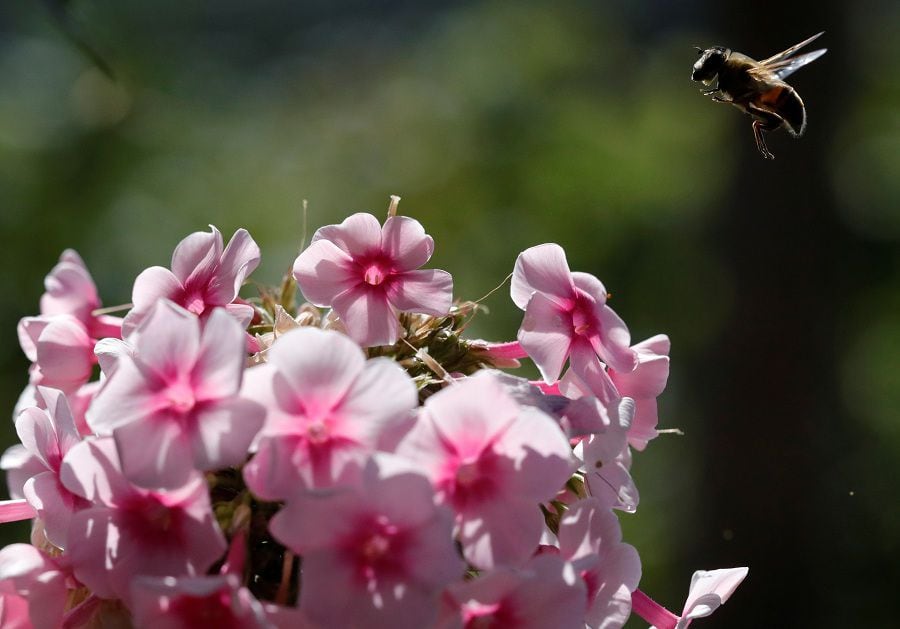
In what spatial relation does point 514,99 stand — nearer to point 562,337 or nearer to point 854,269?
point 854,269

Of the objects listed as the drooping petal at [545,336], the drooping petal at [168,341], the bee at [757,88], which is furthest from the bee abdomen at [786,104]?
the drooping petal at [168,341]

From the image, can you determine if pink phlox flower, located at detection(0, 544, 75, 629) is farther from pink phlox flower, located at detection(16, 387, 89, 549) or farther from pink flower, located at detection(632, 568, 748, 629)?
pink flower, located at detection(632, 568, 748, 629)

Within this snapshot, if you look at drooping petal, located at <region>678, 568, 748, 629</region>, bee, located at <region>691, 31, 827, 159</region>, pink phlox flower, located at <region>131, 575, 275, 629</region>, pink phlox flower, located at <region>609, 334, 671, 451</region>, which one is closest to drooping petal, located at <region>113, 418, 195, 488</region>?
pink phlox flower, located at <region>131, 575, 275, 629</region>

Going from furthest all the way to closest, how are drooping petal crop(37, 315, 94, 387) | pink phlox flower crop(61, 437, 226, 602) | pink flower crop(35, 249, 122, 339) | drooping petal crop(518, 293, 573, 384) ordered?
pink flower crop(35, 249, 122, 339) < drooping petal crop(37, 315, 94, 387) < drooping petal crop(518, 293, 573, 384) < pink phlox flower crop(61, 437, 226, 602)

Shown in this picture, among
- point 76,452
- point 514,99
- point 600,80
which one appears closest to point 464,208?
point 514,99

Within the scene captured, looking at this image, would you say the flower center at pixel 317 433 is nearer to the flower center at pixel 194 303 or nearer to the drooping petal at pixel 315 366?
the drooping petal at pixel 315 366

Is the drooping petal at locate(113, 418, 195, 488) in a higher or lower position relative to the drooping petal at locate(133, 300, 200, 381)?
lower

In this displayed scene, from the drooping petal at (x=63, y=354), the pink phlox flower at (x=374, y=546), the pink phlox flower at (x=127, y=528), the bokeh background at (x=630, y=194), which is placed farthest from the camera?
the bokeh background at (x=630, y=194)
